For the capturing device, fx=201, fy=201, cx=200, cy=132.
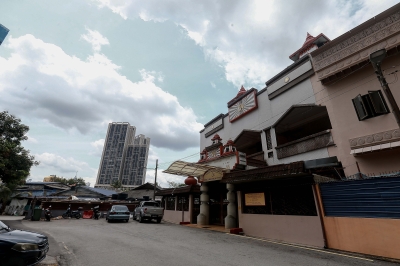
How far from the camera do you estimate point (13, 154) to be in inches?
687

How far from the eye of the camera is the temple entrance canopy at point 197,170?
14488 millimetres

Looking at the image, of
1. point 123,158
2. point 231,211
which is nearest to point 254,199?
point 231,211

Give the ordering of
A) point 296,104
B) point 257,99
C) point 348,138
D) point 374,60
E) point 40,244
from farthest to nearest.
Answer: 1. point 257,99
2. point 296,104
3. point 348,138
4. point 374,60
5. point 40,244

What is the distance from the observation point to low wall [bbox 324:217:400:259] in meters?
6.61

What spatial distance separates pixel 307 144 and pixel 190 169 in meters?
8.76

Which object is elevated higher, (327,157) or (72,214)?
(327,157)

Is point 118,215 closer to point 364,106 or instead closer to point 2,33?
point 2,33

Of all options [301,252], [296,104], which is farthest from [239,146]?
[301,252]

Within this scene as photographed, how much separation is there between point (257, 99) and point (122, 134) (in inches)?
3261

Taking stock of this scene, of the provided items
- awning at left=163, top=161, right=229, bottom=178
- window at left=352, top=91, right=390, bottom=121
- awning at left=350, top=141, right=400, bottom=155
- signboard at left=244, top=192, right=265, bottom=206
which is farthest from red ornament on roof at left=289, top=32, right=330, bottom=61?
signboard at left=244, top=192, right=265, bottom=206

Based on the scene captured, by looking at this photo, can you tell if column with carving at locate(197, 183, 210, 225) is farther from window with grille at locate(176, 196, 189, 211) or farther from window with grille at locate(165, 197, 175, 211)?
window with grille at locate(165, 197, 175, 211)

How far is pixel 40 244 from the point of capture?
5039mm

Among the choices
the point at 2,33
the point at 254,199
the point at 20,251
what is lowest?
the point at 20,251

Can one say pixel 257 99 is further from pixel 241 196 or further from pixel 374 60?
pixel 374 60
